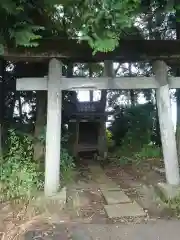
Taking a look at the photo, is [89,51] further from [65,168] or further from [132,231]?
[132,231]

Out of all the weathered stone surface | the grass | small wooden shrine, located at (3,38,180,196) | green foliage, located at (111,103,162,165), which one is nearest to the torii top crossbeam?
small wooden shrine, located at (3,38,180,196)

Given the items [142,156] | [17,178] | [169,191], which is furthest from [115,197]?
[142,156]

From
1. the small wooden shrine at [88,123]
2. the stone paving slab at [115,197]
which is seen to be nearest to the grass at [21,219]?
the stone paving slab at [115,197]

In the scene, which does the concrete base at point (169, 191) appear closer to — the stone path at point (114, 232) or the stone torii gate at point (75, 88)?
the stone torii gate at point (75, 88)

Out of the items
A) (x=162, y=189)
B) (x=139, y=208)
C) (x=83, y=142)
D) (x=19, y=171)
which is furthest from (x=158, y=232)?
(x=83, y=142)

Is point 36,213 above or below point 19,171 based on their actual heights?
below

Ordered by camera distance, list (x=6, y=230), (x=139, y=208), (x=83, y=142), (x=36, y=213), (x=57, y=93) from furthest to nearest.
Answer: (x=83, y=142)
(x=57, y=93)
(x=139, y=208)
(x=36, y=213)
(x=6, y=230)

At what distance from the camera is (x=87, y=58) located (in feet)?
18.3

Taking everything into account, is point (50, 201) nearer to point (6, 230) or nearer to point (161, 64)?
point (6, 230)

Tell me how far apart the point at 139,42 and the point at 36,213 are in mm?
3261

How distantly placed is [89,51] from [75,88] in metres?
0.67

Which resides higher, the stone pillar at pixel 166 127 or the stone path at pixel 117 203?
the stone pillar at pixel 166 127

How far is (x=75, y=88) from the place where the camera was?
566cm

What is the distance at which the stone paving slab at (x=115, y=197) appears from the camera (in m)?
5.67
